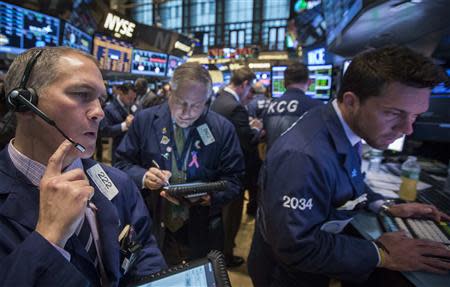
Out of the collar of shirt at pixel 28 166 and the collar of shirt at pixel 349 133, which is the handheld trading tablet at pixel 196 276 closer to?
the collar of shirt at pixel 28 166

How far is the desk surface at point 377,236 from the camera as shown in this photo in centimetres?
91

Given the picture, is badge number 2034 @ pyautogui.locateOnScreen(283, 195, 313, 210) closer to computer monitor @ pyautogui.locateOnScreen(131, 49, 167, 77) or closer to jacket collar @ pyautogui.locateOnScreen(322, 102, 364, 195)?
jacket collar @ pyautogui.locateOnScreen(322, 102, 364, 195)

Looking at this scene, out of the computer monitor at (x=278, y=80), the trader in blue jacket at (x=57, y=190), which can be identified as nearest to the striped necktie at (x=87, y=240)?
the trader in blue jacket at (x=57, y=190)

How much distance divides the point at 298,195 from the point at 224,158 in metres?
0.86

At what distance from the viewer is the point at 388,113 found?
41.8 inches

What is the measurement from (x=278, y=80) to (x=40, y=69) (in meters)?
4.57

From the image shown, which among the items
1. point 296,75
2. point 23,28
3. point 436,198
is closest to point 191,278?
point 436,198

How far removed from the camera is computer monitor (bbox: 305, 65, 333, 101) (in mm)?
3930

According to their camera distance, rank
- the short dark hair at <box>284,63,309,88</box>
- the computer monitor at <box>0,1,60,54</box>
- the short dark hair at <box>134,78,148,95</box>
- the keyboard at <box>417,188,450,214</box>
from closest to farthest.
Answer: the keyboard at <box>417,188,450,214</box> → the computer monitor at <box>0,1,60,54</box> → the short dark hair at <box>284,63,309,88</box> → the short dark hair at <box>134,78,148,95</box>

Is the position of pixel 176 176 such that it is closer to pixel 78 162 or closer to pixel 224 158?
pixel 224 158

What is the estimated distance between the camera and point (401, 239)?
3.42ft

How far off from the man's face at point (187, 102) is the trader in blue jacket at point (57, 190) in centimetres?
75

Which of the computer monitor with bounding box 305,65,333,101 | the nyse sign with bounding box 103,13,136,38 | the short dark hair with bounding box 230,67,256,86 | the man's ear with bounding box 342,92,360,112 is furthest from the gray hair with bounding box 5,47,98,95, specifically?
the nyse sign with bounding box 103,13,136,38

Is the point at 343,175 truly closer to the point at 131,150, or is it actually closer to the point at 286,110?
the point at 131,150
